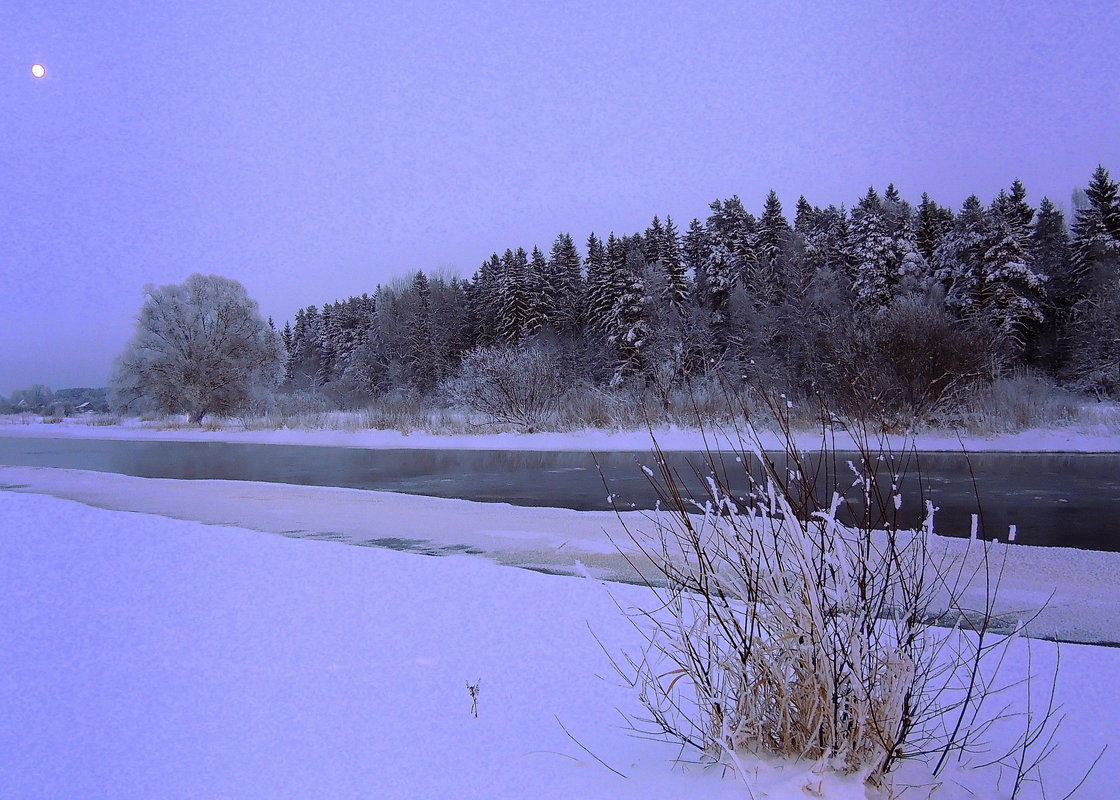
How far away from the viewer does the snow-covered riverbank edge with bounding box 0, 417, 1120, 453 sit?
14445mm

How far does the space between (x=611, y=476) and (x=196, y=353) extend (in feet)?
91.4

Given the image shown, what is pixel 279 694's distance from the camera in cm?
283

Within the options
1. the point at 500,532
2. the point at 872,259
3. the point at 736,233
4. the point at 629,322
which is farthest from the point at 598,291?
the point at 500,532

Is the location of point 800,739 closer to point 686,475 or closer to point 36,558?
point 36,558

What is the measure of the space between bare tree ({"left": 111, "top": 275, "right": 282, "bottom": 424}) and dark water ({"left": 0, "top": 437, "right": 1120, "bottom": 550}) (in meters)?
11.6

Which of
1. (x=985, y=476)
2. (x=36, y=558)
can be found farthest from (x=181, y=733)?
(x=985, y=476)

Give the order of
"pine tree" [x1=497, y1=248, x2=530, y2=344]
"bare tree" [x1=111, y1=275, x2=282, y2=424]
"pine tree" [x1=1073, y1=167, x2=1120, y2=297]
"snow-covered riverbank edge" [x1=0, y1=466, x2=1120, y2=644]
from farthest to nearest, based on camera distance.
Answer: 1. "pine tree" [x1=497, y1=248, x2=530, y2=344]
2. "bare tree" [x1=111, y1=275, x2=282, y2=424]
3. "pine tree" [x1=1073, y1=167, x2=1120, y2=297]
4. "snow-covered riverbank edge" [x1=0, y1=466, x2=1120, y2=644]

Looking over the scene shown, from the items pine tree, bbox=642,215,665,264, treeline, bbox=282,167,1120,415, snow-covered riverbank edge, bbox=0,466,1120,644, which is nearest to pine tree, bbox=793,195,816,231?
treeline, bbox=282,167,1120,415

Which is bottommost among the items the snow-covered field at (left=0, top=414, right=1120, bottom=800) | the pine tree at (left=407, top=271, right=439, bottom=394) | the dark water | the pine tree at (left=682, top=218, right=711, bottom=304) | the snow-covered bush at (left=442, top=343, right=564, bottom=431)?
the dark water

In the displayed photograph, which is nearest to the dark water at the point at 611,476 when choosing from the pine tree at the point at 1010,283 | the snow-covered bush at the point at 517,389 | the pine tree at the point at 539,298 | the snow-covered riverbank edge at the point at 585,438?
the snow-covered riverbank edge at the point at 585,438

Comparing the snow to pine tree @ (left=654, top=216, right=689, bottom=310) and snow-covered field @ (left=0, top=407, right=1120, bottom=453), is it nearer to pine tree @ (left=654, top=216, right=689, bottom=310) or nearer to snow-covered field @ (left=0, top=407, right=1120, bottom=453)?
snow-covered field @ (left=0, top=407, right=1120, bottom=453)

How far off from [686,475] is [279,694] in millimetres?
9884

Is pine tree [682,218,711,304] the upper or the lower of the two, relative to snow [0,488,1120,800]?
upper

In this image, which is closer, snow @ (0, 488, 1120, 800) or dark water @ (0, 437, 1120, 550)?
snow @ (0, 488, 1120, 800)
